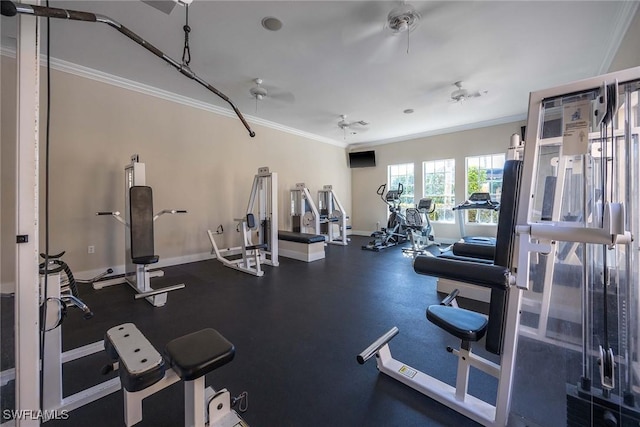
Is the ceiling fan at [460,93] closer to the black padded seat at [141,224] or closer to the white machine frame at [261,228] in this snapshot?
the white machine frame at [261,228]

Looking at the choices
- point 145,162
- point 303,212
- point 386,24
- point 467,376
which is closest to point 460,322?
point 467,376

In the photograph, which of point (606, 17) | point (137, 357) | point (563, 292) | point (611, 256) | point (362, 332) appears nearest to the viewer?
point (137, 357)

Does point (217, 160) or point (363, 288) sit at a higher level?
point (217, 160)

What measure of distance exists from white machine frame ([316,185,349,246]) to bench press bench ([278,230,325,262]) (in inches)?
49.2

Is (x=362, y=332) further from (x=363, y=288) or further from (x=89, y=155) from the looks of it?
(x=89, y=155)

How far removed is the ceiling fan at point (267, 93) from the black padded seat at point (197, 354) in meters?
3.62

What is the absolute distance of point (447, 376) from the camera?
1.66 m

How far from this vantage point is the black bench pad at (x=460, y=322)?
4.21ft

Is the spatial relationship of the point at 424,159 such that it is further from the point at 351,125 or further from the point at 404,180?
the point at 351,125

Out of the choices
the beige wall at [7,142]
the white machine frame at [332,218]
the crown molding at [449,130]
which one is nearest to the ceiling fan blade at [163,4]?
the beige wall at [7,142]

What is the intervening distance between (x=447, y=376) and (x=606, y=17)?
362 cm

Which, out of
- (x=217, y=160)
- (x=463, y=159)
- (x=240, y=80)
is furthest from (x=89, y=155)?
(x=463, y=159)

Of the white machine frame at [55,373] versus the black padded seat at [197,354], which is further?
the white machine frame at [55,373]

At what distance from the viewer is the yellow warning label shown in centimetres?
160
